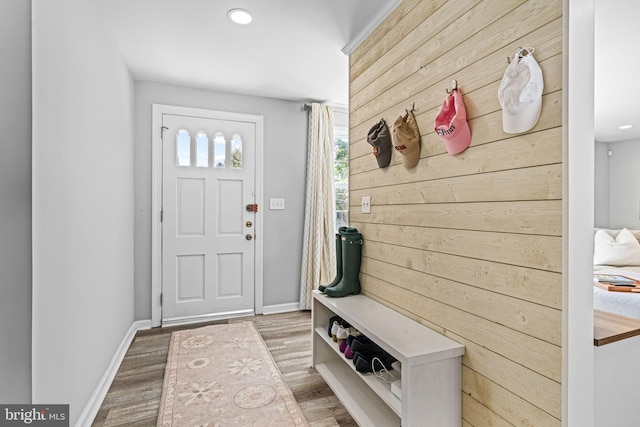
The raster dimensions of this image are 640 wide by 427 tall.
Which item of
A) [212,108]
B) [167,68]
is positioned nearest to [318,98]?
[212,108]

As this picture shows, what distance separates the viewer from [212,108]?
3.37m

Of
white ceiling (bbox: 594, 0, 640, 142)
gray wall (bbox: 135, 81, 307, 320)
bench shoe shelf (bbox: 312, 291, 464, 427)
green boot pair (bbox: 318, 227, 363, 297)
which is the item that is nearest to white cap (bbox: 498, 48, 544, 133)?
bench shoe shelf (bbox: 312, 291, 464, 427)

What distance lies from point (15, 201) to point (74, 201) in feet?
1.66

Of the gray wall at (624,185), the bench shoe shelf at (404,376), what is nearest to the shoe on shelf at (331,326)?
the bench shoe shelf at (404,376)

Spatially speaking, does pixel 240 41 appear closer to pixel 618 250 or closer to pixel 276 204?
pixel 276 204

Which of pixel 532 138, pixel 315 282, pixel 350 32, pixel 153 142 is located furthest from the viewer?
pixel 315 282

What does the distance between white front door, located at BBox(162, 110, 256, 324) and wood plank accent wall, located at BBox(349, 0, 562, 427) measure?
1.86 metres

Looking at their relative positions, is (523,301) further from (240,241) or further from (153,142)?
(153,142)

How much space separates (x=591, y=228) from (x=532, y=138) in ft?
1.19

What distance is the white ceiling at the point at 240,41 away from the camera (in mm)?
2047

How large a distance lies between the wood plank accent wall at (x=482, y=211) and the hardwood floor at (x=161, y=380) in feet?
2.32

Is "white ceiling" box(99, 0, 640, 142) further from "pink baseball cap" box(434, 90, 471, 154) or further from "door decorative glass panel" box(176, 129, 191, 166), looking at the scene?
"pink baseball cap" box(434, 90, 471, 154)

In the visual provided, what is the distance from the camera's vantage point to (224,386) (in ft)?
6.81

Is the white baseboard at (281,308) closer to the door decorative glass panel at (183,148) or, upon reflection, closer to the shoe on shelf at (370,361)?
the door decorative glass panel at (183,148)
